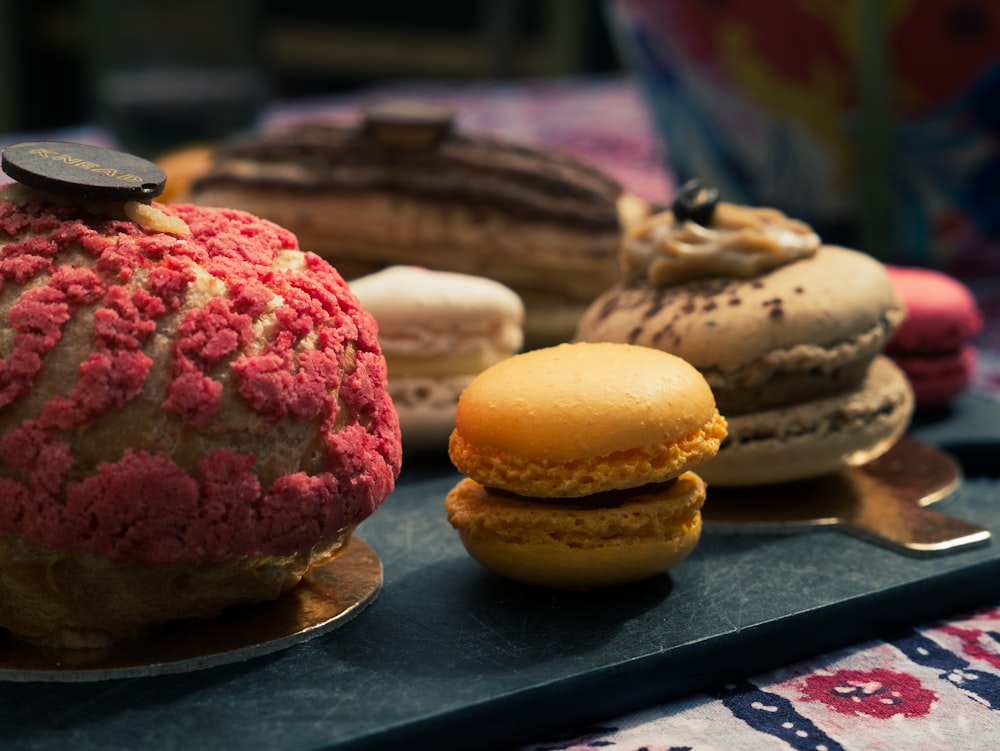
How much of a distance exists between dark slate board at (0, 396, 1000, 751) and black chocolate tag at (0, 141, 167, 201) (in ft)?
1.48

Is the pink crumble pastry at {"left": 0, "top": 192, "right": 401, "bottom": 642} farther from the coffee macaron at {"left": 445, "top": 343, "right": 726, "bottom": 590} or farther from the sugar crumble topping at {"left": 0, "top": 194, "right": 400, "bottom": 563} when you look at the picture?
the coffee macaron at {"left": 445, "top": 343, "right": 726, "bottom": 590}

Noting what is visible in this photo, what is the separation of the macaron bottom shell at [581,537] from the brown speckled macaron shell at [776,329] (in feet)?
0.87

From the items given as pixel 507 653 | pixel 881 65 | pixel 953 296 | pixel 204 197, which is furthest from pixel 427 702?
pixel 881 65

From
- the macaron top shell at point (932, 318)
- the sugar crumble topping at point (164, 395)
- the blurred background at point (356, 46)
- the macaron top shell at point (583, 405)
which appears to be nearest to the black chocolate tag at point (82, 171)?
the sugar crumble topping at point (164, 395)

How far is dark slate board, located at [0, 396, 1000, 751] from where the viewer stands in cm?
117

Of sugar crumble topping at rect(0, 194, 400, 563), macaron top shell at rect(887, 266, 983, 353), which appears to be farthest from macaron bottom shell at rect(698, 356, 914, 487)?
sugar crumble topping at rect(0, 194, 400, 563)

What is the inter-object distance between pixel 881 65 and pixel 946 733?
5.29 feet

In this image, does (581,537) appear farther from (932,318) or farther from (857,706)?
(932,318)

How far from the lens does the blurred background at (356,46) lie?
5.63m

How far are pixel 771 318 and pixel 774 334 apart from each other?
0.07 ft

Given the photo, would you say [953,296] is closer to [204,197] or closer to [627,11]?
[627,11]

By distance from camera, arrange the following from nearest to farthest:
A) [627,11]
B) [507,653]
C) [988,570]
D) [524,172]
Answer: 1. [507,653]
2. [988,570]
3. [524,172]
4. [627,11]

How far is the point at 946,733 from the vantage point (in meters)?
1.24

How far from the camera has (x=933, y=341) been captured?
2.12 metres
